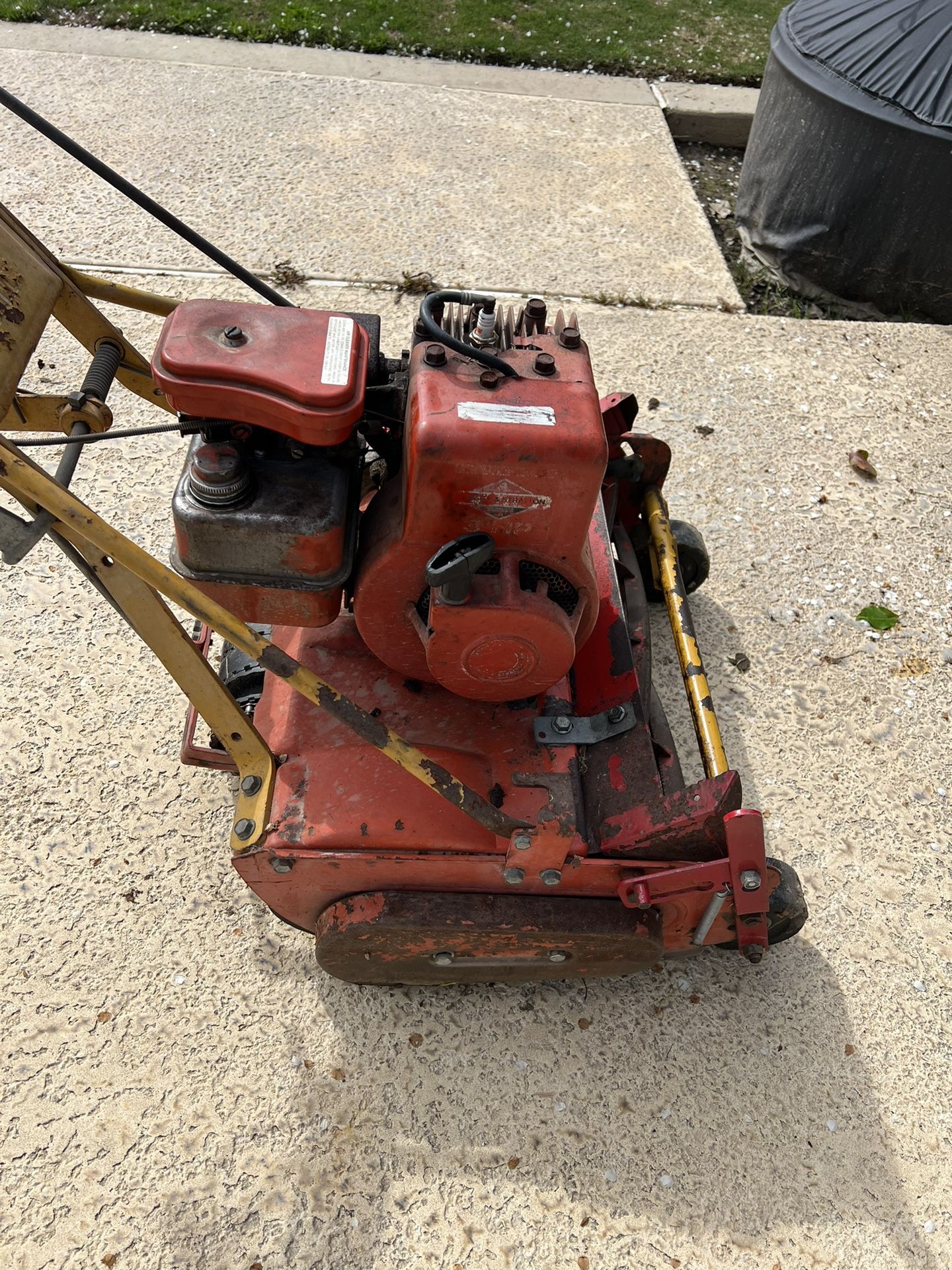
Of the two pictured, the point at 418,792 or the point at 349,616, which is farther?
the point at 349,616

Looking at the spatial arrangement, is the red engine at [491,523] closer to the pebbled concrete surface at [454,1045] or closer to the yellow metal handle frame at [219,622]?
the yellow metal handle frame at [219,622]

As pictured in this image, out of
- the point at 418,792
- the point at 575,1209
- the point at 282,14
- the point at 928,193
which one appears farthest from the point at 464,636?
the point at 282,14

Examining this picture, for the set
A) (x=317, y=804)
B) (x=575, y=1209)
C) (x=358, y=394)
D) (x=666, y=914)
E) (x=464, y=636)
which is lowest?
(x=575, y=1209)

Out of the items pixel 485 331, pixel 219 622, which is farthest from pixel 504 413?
pixel 219 622

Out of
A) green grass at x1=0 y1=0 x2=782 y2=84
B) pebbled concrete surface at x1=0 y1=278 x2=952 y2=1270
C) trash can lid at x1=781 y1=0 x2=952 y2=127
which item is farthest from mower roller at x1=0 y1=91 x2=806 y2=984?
green grass at x1=0 y1=0 x2=782 y2=84

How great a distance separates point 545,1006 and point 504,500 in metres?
1.49

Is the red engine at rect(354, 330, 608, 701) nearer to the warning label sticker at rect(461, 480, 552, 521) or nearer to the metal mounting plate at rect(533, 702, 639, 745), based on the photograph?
the warning label sticker at rect(461, 480, 552, 521)

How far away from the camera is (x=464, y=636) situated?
202 cm

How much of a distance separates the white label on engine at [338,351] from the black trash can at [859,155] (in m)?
3.80

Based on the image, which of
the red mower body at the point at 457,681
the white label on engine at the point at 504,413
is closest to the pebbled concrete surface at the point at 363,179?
the red mower body at the point at 457,681

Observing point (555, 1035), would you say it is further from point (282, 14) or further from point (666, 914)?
point (282, 14)

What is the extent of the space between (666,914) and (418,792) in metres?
0.72

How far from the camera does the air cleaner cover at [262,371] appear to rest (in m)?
1.83

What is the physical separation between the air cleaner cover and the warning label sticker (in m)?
0.30
